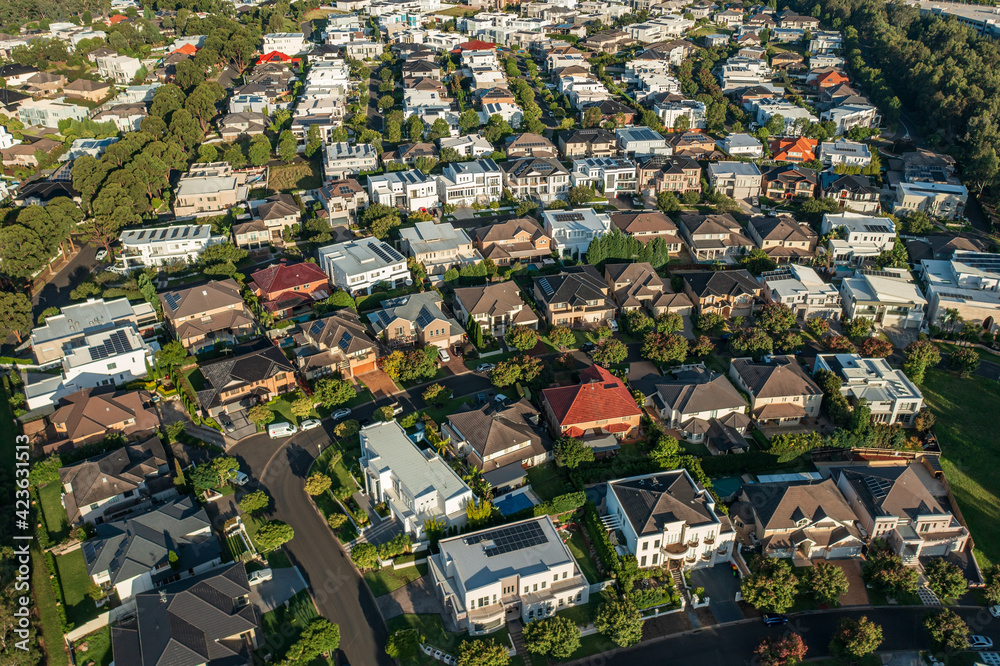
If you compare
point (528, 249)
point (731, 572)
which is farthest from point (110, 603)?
point (528, 249)

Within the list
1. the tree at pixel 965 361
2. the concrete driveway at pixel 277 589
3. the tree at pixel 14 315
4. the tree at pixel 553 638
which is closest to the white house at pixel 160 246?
the tree at pixel 14 315

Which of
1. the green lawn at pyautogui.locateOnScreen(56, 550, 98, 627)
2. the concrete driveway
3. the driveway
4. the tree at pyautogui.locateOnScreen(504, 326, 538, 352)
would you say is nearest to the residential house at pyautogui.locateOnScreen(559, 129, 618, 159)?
the tree at pyautogui.locateOnScreen(504, 326, 538, 352)

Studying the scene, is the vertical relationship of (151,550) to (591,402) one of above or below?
below

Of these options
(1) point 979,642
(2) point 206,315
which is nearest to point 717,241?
(1) point 979,642

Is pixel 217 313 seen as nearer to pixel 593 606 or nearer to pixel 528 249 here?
pixel 528 249

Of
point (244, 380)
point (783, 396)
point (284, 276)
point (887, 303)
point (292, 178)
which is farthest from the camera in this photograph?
point (292, 178)

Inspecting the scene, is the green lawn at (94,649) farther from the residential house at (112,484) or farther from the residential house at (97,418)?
the residential house at (97,418)

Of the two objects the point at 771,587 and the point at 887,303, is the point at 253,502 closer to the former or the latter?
the point at 771,587

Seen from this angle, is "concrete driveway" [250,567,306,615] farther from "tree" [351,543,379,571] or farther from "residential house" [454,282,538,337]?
"residential house" [454,282,538,337]
